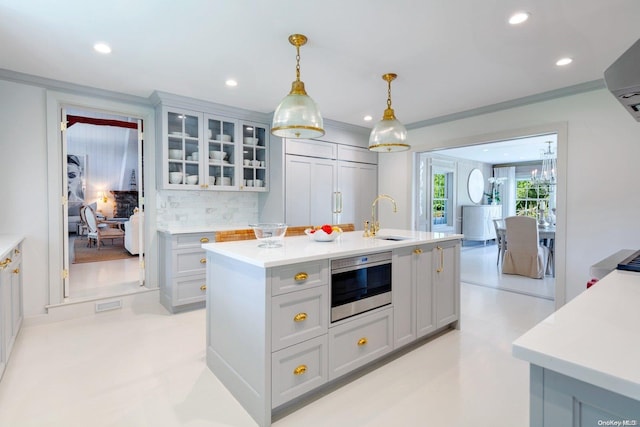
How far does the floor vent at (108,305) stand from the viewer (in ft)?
11.7

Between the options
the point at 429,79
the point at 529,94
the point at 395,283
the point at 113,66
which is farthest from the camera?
the point at 529,94

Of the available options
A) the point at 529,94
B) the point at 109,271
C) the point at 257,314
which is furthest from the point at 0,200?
the point at 529,94

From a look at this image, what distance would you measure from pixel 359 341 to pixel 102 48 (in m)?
3.06

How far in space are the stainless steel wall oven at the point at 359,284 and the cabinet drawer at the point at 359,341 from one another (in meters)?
0.08

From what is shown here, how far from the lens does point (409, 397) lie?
→ 2.03m

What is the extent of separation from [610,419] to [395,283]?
1.80 metres

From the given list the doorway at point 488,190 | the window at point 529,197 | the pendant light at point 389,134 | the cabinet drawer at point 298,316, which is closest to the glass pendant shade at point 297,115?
the pendant light at point 389,134

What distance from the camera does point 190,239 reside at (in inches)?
143

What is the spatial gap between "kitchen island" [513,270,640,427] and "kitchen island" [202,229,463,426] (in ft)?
4.10

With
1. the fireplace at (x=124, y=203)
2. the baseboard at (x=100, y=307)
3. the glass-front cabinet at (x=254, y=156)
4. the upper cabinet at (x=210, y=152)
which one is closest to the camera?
the baseboard at (x=100, y=307)

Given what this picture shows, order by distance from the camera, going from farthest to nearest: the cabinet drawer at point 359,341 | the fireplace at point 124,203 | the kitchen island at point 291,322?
the fireplace at point 124,203
the cabinet drawer at point 359,341
the kitchen island at point 291,322

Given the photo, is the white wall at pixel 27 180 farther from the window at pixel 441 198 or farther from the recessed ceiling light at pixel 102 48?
the window at pixel 441 198

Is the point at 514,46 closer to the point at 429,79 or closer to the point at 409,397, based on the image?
the point at 429,79

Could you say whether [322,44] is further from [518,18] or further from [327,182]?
[327,182]
